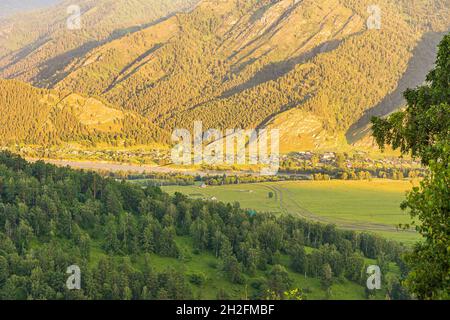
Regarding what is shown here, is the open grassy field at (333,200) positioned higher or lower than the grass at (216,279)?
higher

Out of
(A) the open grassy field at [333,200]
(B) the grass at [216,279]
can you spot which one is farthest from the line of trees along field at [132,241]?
(A) the open grassy field at [333,200]

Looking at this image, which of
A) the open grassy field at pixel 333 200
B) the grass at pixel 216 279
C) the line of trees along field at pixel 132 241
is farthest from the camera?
the open grassy field at pixel 333 200

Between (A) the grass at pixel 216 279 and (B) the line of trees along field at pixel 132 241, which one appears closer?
(B) the line of trees along field at pixel 132 241

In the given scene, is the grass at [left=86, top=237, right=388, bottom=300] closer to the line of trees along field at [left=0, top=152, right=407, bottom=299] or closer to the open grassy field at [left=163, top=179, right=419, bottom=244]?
the line of trees along field at [left=0, top=152, right=407, bottom=299]

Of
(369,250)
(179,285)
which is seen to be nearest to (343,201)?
(369,250)

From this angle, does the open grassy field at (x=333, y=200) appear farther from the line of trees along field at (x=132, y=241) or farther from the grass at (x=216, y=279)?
the grass at (x=216, y=279)
